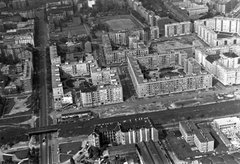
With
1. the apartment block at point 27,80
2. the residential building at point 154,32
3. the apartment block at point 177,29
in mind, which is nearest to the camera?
the apartment block at point 27,80

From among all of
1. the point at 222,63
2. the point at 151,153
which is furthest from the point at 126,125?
the point at 222,63

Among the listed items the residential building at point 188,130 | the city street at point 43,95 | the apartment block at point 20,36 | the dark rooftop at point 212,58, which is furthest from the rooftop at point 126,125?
the apartment block at point 20,36

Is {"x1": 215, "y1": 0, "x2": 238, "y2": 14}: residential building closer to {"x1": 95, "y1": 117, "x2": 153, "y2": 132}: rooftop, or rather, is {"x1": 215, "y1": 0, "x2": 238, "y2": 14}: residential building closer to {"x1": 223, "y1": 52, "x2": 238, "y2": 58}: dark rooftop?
{"x1": 223, "y1": 52, "x2": 238, "y2": 58}: dark rooftop

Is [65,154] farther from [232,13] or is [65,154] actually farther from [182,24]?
[232,13]

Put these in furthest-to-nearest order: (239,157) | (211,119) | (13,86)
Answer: (13,86)
(211,119)
(239,157)

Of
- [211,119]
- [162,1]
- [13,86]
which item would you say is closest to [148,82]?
[211,119]

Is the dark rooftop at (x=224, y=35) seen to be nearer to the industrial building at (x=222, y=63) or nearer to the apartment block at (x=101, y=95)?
the industrial building at (x=222, y=63)

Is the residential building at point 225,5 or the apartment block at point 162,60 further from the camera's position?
the residential building at point 225,5
